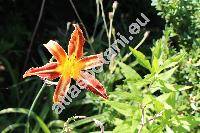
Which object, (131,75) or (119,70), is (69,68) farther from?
(119,70)

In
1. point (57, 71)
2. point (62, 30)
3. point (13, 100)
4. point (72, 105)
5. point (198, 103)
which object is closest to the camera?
point (57, 71)

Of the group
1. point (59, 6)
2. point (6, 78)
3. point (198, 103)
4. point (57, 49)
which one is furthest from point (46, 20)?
point (57, 49)

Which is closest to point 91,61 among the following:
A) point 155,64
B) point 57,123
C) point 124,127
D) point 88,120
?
point 155,64

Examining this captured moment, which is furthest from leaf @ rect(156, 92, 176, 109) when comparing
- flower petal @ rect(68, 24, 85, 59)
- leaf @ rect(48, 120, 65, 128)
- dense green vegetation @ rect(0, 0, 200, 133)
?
leaf @ rect(48, 120, 65, 128)

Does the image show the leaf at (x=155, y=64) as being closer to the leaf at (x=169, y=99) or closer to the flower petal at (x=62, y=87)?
the leaf at (x=169, y=99)

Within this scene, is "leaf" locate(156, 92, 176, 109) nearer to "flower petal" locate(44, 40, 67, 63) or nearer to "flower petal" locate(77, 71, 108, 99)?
"flower petal" locate(77, 71, 108, 99)

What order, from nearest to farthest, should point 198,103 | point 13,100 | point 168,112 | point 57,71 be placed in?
1. point 57,71
2. point 168,112
3. point 198,103
4. point 13,100

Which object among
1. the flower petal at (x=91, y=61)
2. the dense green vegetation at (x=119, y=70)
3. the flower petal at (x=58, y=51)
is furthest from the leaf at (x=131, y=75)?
the flower petal at (x=58, y=51)

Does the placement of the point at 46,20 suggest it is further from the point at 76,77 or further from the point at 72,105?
the point at 76,77
